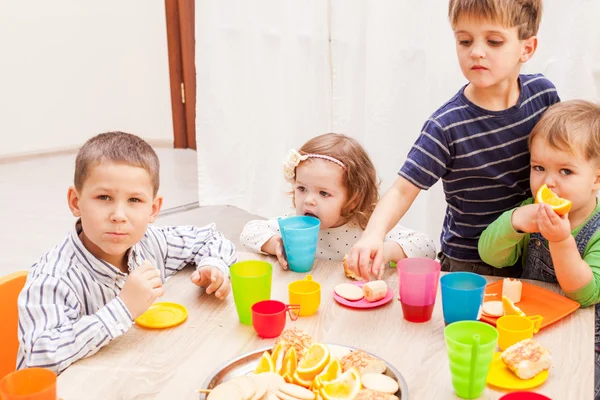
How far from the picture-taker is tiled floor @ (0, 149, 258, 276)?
12.4 feet

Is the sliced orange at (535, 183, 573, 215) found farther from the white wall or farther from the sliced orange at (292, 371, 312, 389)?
the white wall

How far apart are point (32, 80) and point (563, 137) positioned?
5007mm

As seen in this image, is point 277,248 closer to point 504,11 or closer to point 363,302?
point 363,302

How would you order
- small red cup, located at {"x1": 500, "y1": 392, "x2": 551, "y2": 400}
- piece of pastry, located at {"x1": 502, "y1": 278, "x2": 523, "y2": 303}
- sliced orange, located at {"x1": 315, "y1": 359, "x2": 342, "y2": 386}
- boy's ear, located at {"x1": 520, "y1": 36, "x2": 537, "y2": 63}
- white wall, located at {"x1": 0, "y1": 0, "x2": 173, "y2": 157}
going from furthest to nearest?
white wall, located at {"x1": 0, "y1": 0, "x2": 173, "y2": 157} < boy's ear, located at {"x1": 520, "y1": 36, "x2": 537, "y2": 63} < piece of pastry, located at {"x1": 502, "y1": 278, "x2": 523, "y2": 303} < sliced orange, located at {"x1": 315, "y1": 359, "x2": 342, "y2": 386} < small red cup, located at {"x1": 500, "y1": 392, "x2": 551, "y2": 400}

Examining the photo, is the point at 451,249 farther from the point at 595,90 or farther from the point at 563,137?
the point at 595,90

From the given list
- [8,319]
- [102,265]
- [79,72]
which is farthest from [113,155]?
[79,72]

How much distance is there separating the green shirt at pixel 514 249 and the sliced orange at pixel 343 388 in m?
0.60

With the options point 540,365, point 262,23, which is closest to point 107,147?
point 540,365

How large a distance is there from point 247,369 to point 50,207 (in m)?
3.64

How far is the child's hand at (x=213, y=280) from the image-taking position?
1509 mm

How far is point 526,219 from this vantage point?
1.50 meters

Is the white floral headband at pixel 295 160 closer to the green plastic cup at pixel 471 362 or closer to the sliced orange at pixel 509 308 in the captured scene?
the sliced orange at pixel 509 308

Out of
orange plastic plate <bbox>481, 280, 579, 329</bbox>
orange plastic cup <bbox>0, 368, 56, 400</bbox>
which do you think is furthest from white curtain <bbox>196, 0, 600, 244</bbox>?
orange plastic cup <bbox>0, 368, 56, 400</bbox>

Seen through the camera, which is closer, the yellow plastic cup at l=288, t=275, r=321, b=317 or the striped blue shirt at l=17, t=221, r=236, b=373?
the striped blue shirt at l=17, t=221, r=236, b=373
